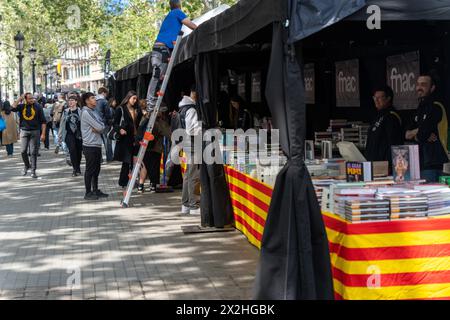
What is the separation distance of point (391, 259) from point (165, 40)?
6.22 metres

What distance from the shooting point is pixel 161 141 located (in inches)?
514

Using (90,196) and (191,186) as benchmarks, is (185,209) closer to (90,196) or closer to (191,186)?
(191,186)

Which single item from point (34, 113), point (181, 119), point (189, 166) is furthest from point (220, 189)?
point (34, 113)

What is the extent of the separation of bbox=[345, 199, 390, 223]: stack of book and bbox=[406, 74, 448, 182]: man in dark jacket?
2.04 meters

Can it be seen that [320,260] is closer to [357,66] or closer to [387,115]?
[387,115]

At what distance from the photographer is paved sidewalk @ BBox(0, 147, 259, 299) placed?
6414 mm

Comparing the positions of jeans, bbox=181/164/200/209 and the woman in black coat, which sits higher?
the woman in black coat

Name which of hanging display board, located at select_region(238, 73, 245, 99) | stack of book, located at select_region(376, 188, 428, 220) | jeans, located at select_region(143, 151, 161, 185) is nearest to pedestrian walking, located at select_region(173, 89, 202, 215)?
jeans, located at select_region(143, 151, 161, 185)

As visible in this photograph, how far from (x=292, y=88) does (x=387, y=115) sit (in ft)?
8.51

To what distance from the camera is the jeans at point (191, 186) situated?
10.1 meters

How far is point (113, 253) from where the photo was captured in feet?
26.3

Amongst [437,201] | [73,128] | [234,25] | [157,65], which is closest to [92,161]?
[157,65]

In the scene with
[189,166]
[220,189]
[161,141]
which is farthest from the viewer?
[161,141]

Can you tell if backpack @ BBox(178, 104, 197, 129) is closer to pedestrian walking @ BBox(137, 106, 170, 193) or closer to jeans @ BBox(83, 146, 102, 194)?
jeans @ BBox(83, 146, 102, 194)
